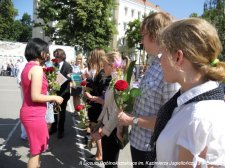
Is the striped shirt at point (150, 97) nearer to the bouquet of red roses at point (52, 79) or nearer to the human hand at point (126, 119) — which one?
the human hand at point (126, 119)

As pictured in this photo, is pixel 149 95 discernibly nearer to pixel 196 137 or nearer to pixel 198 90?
pixel 198 90

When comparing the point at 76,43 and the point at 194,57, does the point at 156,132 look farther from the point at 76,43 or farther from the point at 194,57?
the point at 76,43

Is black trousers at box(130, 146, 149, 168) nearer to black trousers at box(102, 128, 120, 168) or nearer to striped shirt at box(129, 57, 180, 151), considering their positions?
striped shirt at box(129, 57, 180, 151)

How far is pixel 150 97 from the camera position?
96.3 inches

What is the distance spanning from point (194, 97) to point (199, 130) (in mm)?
183

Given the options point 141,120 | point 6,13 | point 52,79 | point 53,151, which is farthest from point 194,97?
point 6,13

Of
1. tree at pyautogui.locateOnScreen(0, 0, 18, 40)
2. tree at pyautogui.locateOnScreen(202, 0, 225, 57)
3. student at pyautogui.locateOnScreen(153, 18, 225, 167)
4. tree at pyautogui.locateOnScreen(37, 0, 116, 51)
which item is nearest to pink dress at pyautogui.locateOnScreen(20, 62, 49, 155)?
student at pyautogui.locateOnScreen(153, 18, 225, 167)

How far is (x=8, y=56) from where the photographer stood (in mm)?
28078

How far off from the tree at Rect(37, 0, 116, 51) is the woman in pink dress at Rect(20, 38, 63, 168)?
34.2 m

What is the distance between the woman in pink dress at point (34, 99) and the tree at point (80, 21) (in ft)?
112

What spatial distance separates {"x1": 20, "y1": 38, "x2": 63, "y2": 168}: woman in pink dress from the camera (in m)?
3.52

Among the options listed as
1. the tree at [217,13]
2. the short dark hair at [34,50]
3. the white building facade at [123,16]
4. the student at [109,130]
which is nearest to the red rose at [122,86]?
the student at [109,130]

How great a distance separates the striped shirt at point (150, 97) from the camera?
2.34m

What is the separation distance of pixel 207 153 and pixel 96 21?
37.5 m
